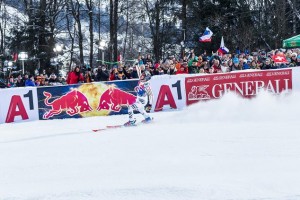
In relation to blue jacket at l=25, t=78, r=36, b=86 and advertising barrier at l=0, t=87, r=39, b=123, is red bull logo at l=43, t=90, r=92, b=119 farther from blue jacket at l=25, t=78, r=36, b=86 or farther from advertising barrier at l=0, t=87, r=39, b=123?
blue jacket at l=25, t=78, r=36, b=86

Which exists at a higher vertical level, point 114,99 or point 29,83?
point 29,83

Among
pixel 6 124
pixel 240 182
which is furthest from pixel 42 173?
pixel 6 124

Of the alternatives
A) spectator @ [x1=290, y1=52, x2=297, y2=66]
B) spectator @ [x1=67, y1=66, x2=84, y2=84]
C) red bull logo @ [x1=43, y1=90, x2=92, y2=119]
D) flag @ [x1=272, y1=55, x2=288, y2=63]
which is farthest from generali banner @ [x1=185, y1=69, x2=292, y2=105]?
spectator @ [x1=67, y1=66, x2=84, y2=84]

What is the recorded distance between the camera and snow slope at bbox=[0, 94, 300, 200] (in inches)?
259

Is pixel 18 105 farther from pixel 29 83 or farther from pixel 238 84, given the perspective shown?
pixel 238 84

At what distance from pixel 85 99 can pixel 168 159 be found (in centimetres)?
866

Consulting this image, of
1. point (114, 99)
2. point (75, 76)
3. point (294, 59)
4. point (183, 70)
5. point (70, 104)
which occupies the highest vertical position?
point (294, 59)

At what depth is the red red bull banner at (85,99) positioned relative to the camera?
1669 cm

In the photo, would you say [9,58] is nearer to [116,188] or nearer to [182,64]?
[182,64]

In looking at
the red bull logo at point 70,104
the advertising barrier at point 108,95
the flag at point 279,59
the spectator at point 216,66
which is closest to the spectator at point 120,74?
the advertising barrier at point 108,95

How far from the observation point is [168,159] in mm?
8508

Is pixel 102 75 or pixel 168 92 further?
pixel 102 75

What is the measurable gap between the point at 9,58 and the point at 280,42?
1956 cm

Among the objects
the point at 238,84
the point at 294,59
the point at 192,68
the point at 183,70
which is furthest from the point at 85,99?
the point at 294,59
